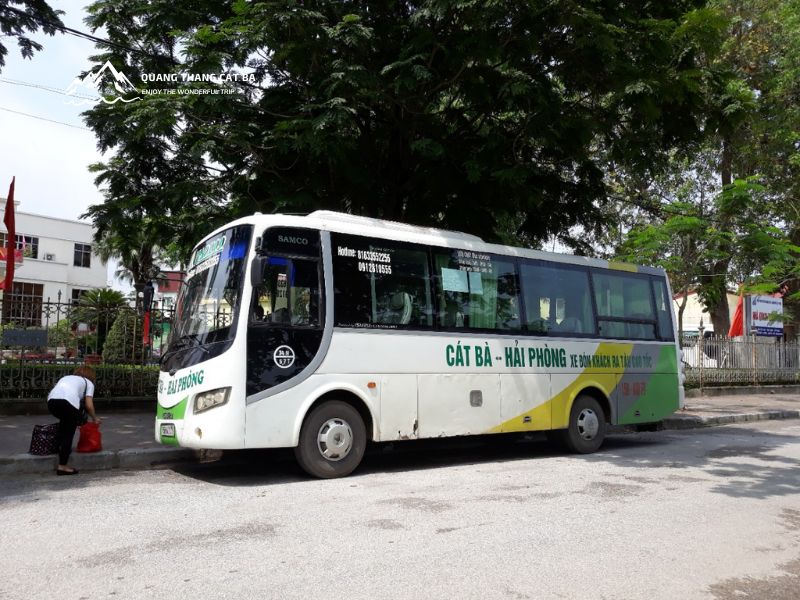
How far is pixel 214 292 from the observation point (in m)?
7.96

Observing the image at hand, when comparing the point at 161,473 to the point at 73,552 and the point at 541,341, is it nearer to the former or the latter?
the point at 73,552

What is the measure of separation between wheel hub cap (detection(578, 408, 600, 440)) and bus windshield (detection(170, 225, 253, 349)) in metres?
5.94

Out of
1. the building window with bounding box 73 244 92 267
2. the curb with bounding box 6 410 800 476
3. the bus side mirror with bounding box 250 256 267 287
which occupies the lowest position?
the curb with bounding box 6 410 800 476

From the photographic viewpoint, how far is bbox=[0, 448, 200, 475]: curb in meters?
8.16

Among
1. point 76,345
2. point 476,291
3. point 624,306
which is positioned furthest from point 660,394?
point 76,345

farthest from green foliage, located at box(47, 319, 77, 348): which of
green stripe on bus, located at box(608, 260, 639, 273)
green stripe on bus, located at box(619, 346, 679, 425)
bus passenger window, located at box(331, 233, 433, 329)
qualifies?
green stripe on bus, located at box(619, 346, 679, 425)

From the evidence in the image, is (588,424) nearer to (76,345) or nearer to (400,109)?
(400,109)

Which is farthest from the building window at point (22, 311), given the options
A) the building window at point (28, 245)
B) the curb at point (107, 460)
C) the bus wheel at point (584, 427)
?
the building window at point (28, 245)

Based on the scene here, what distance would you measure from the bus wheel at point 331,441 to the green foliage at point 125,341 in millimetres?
7176

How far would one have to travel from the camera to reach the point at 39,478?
7.91 metres

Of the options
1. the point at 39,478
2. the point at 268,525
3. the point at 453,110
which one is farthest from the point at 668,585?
the point at 453,110

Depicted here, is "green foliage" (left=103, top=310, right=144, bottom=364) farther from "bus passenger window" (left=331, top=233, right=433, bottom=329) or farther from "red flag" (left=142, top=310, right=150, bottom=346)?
"bus passenger window" (left=331, top=233, right=433, bottom=329)

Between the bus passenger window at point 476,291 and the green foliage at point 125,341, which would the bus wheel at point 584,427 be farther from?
the green foliage at point 125,341

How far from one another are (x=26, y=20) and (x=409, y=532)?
38.5 feet
